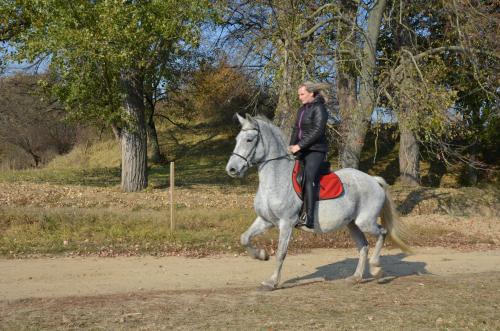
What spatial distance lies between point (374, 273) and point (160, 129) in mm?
34901

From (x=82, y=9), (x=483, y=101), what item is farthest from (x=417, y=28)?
(x=82, y=9)

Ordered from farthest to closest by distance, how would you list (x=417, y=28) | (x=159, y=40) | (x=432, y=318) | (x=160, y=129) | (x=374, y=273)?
(x=160, y=129), (x=417, y=28), (x=159, y=40), (x=374, y=273), (x=432, y=318)

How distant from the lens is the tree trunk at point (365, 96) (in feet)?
47.5

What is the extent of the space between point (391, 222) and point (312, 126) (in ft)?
9.03

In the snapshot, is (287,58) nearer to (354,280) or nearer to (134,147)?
(354,280)

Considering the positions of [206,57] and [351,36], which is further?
[206,57]

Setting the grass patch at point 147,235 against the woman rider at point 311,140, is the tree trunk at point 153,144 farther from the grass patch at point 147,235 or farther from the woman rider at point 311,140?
the woman rider at point 311,140

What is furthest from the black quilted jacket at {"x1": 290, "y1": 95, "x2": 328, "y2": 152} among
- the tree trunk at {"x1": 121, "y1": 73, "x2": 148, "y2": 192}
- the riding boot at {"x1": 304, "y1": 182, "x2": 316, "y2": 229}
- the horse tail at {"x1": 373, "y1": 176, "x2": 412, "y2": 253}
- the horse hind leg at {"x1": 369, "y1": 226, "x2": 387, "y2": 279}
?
the tree trunk at {"x1": 121, "y1": 73, "x2": 148, "y2": 192}

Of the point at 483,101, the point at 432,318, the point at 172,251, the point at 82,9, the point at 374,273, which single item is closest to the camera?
the point at 432,318

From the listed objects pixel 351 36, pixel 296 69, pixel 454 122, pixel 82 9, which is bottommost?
pixel 454 122

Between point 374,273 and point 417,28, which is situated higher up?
point 417,28

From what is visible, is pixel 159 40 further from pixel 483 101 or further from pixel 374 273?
pixel 483 101

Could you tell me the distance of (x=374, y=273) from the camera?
921 cm

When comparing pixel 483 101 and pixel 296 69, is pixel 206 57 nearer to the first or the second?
pixel 296 69
